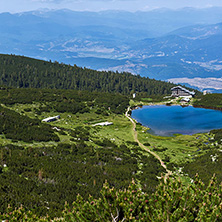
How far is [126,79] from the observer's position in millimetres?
133250

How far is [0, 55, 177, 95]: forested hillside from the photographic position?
4685 inches

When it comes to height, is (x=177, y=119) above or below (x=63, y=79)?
below

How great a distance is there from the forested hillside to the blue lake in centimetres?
4965

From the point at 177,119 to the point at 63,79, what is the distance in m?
80.2

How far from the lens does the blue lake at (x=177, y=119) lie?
165 feet

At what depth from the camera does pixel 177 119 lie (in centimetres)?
5744

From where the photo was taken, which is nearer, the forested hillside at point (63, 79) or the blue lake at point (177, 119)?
the blue lake at point (177, 119)

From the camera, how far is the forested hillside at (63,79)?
390 feet

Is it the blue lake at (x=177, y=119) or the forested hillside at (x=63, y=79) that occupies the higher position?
the forested hillside at (x=63, y=79)

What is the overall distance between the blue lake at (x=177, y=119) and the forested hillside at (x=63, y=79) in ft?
163

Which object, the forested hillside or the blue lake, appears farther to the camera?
the forested hillside

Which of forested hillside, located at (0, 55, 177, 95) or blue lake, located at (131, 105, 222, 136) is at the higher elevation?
forested hillside, located at (0, 55, 177, 95)

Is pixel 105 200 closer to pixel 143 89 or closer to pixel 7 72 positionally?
pixel 143 89

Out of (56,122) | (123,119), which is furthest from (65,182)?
(123,119)
